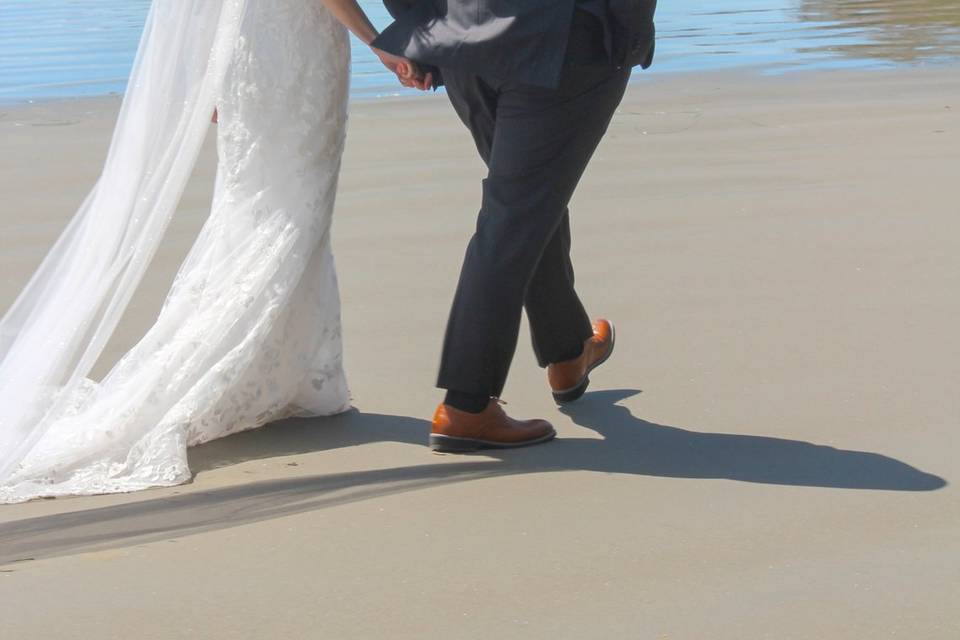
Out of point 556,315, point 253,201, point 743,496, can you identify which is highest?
point 253,201

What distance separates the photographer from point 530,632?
2.38 m

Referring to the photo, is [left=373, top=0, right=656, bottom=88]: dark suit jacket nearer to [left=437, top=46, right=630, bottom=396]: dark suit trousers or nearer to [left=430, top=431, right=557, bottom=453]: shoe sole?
[left=437, top=46, right=630, bottom=396]: dark suit trousers

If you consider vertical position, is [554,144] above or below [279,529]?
above

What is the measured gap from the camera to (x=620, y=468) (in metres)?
3.26

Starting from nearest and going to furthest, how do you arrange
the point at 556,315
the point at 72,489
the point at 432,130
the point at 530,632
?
the point at 530,632 → the point at 72,489 → the point at 556,315 → the point at 432,130

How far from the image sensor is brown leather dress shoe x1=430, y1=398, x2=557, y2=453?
336 centimetres

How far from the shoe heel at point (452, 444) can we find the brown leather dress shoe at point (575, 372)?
456 millimetres

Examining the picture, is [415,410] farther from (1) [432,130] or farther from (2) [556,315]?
(1) [432,130]

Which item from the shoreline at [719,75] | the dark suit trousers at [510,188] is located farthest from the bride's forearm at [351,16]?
the shoreline at [719,75]

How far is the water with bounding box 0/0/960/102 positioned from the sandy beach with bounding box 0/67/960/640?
4.14 metres

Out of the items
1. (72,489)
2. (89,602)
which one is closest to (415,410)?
(72,489)

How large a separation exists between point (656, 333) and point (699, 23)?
9790 mm

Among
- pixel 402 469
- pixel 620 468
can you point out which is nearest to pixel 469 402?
pixel 402 469

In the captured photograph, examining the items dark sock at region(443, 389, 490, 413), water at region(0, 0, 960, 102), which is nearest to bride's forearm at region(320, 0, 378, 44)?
dark sock at region(443, 389, 490, 413)
